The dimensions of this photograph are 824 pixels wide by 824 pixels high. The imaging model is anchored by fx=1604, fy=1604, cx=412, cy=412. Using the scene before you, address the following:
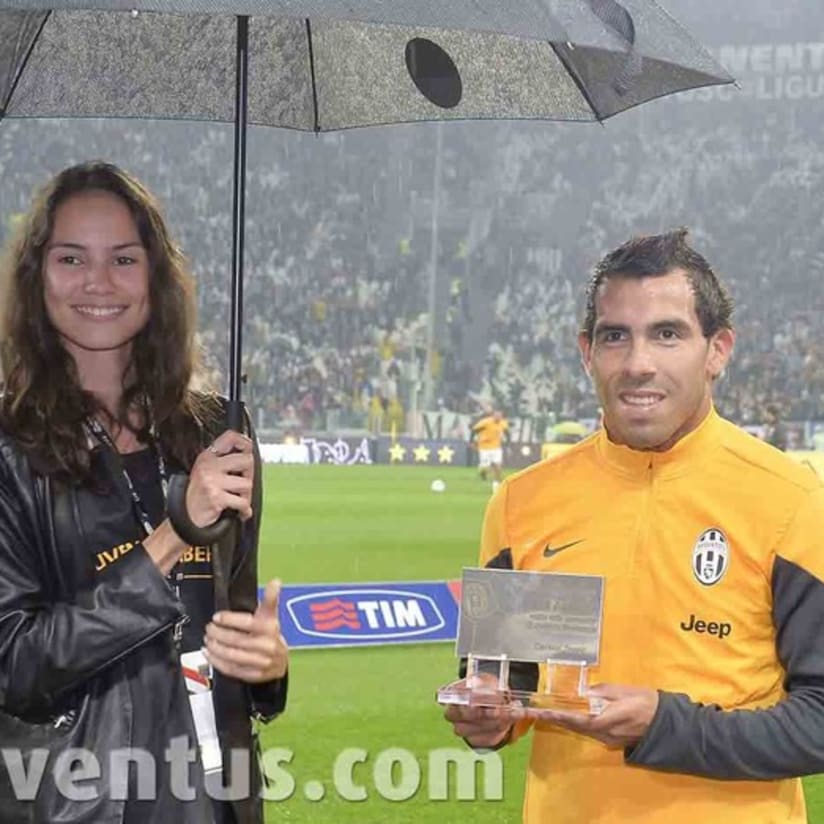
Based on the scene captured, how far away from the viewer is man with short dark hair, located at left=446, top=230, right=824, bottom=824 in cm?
198

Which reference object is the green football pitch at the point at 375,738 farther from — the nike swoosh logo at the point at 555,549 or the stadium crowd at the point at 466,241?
the stadium crowd at the point at 466,241

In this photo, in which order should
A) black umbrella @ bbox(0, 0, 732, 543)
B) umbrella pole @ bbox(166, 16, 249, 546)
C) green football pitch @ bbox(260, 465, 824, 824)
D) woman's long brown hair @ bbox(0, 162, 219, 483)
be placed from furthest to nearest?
green football pitch @ bbox(260, 465, 824, 824) → black umbrella @ bbox(0, 0, 732, 543) → umbrella pole @ bbox(166, 16, 249, 546) → woman's long brown hair @ bbox(0, 162, 219, 483)

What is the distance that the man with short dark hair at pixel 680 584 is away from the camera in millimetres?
1983

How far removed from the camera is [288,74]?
2.82 m

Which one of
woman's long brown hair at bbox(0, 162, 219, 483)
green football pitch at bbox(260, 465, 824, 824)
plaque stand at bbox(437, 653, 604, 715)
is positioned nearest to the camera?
plaque stand at bbox(437, 653, 604, 715)

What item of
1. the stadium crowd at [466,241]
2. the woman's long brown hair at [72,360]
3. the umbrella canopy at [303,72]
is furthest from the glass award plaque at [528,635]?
the stadium crowd at [466,241]

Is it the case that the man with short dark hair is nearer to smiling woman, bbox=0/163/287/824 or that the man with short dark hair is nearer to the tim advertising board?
smiling woman, bbox=0/163/287/824

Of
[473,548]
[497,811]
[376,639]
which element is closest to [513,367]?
[473,548]

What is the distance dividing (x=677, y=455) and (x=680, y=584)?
0.17 m

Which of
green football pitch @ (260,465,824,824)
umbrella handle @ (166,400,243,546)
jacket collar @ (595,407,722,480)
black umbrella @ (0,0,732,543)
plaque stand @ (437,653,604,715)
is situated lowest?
green football pitch @ (260,465,824,824)

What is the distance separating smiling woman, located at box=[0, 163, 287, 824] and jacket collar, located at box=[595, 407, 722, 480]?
1.67 ft

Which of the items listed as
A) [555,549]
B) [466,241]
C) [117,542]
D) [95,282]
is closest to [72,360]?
[95,282]

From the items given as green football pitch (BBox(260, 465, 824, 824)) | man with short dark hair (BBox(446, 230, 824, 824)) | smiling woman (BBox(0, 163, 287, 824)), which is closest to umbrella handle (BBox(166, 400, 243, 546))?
smiling woman (BBox(0, 163, 287, 824))

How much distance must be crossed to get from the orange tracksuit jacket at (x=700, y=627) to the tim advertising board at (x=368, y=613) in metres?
5.55
